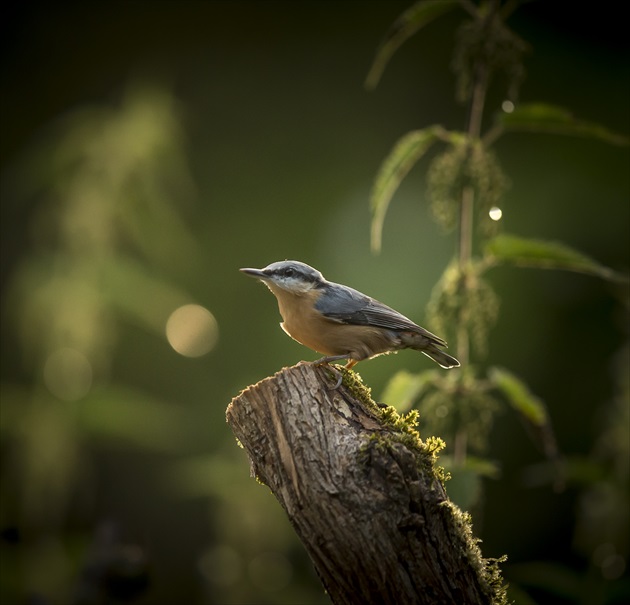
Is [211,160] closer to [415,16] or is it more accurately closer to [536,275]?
[536,275]

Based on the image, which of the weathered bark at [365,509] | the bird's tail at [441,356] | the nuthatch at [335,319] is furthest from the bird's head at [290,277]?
the weathered bark at [365,509]

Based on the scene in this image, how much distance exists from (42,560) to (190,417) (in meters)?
1.38

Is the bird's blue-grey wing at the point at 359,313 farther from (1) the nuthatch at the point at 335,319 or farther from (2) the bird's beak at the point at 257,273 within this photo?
(2) the bird's beak at the point at 257,273

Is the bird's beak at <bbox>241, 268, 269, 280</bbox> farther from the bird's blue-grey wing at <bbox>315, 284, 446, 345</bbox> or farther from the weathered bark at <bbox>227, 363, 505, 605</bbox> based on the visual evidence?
the weathered bark at <bbox>227, 363, 505, 605</bbox>

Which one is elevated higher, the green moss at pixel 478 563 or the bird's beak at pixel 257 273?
the bird's beak at pixel 257 273

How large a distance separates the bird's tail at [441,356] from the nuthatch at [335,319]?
43 millimetres

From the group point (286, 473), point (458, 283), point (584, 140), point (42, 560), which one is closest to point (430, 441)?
point (286, 473)

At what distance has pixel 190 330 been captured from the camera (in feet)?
13.8

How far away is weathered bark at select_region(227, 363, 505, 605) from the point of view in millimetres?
1602

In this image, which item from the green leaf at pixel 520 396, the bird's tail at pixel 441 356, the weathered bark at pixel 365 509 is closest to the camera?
the weathered bark at pixel 365 509

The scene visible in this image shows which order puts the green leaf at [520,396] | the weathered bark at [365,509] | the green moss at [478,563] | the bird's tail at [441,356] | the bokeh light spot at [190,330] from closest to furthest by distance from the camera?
the weathered bark at [365,509], the green moss at [478,563], the green leaf at [520,396], the bird's tail at [441,356], the bokeh light spot at [190,330]

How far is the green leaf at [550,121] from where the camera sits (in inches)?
84.7

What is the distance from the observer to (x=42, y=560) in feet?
11.4

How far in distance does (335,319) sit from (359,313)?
9 cm
